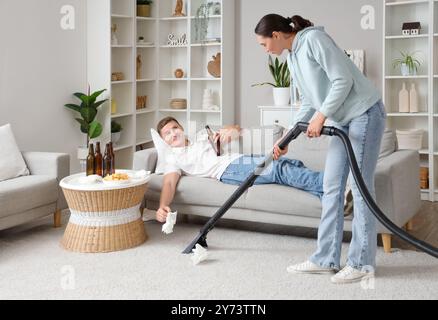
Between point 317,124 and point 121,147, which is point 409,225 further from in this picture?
point 121,147

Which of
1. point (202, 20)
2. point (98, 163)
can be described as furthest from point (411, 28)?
point (98, 163)

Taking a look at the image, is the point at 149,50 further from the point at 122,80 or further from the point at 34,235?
the point at 34,235

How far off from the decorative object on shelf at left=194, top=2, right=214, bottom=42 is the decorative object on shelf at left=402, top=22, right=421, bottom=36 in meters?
1.94

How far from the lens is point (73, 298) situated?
3066 millimetres

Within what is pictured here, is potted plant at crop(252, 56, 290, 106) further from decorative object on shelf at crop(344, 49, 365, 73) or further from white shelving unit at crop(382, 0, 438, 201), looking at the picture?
white shelving unit at crop(382, 0, 438, 201)

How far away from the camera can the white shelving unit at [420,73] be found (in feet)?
18.3

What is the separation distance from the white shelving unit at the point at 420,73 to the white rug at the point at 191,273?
206cm

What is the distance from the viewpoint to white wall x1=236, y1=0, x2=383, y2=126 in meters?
6.09

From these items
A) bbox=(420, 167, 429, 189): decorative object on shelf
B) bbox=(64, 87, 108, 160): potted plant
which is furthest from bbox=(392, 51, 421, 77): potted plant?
bbox=(64, 87, 108, 160): potted plant

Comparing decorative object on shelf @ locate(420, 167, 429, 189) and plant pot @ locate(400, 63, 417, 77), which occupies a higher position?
plant pot @ locate(400, 63, 417, 77)

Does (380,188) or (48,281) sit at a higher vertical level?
(380,188)
